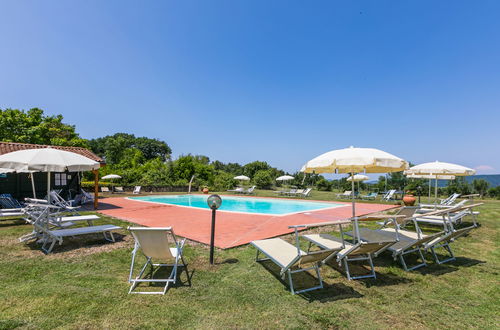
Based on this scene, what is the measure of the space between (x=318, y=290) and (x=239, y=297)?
42.5 inches

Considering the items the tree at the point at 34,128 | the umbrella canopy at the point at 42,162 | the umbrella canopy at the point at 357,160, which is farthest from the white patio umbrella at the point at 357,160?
the tree at the point at 34,128

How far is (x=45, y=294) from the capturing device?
2.89 m

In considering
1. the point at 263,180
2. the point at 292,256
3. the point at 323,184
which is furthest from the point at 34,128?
the point at 323,184

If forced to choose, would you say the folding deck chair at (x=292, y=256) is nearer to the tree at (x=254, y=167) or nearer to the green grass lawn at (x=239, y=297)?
the green grass lawn at (x=239, y=297)

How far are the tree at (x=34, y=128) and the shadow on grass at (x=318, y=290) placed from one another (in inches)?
1178

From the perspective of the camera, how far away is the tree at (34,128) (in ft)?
72.6

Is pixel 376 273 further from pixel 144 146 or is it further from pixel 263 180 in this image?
pixel 144 146

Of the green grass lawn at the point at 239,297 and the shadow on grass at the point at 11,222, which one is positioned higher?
the green grass lawn at the point at 239,297

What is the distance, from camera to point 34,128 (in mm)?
23438

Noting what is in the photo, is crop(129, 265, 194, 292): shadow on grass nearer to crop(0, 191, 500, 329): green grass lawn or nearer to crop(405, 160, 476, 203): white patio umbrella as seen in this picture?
crop(0, 191, 500, 329): green grass lawn

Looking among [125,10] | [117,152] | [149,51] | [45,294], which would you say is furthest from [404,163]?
[117,152]

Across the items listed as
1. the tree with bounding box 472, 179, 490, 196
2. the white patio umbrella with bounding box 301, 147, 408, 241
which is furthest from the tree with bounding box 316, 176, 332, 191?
the white patio umbrella with bounding box 301, 147, 408, 241

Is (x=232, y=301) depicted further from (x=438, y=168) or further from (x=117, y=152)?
(x=117, y=152)

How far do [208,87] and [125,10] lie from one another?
12.2 m
